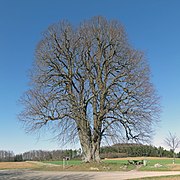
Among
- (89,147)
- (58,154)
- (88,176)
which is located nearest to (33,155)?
(58,154)

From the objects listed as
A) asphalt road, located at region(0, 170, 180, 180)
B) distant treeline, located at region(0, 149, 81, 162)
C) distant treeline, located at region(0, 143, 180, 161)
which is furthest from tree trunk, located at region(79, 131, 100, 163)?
distant treeline, located at region(0, 149, 81, 162)

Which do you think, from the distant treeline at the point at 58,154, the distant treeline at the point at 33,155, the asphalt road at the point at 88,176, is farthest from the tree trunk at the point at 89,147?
the distant treeline at the point at 33,155

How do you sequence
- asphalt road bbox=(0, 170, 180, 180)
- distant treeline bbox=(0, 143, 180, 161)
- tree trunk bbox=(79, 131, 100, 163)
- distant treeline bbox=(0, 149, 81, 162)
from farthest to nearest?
1. distant treeline bbox=(0, 149, 81, 162)
2. distant treeline bbox=(0, 143, 180, 161)
3. tree trunk bbox=(79, 131, 100, 163)
4. asphalt road bbox=(0, 170, 180, 180)

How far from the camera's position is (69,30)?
2777cm

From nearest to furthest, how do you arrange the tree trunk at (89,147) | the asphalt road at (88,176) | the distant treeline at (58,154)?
the asphalt road at (88,176), the tree trunk at (89,147), the distant treeline at (58,154)

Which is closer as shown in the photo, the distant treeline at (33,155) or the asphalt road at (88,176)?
the asphalt road at (88,176)

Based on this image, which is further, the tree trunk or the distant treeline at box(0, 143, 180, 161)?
the distant treeline at box(0, 143, 180, 161)

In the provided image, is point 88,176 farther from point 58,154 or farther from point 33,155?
point 33,155

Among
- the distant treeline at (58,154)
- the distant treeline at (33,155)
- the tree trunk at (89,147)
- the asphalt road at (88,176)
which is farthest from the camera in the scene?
the distant treeline at (33,155)

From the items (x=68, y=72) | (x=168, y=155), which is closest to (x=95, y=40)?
(x=68, y=72)

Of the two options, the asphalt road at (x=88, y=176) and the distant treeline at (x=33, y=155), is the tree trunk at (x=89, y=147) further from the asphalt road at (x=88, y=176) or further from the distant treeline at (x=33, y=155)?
the distant treeline at (x=33, y=155)

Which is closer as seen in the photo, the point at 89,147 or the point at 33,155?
the point at 89,147

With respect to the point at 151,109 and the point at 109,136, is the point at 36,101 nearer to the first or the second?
the point at 109,136

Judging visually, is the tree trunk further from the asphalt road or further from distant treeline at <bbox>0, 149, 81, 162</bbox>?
distant treeline at <bbox>0, 149, 81, 162</bbox>
